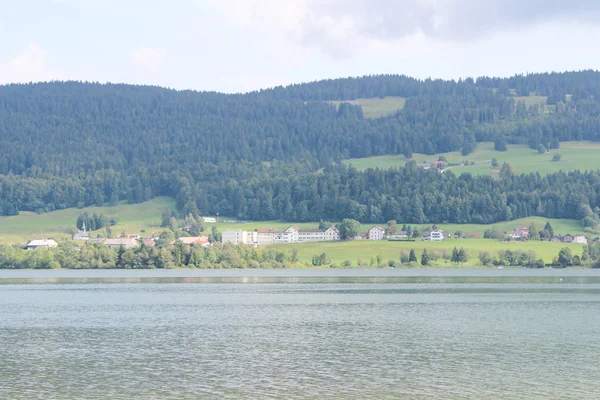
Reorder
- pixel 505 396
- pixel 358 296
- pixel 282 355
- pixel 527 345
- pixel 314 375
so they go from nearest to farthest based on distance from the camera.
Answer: pixel 505 396 → pixel 314 375 → pixel 282 355 → pixel 527 345 → pixel 358 296

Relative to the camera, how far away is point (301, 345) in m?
51.5

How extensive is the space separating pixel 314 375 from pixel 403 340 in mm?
13438

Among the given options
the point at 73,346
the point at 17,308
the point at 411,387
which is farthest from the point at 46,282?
the point at 411,387

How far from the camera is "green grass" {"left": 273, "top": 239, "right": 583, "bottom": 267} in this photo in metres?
168

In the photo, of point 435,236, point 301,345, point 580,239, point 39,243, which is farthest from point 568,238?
point 301,345

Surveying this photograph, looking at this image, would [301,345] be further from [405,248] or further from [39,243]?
[39,243]

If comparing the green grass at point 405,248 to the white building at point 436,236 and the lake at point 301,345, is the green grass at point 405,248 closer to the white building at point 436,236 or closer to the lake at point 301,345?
the white building at point 436,236

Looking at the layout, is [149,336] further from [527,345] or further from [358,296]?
[358,296]

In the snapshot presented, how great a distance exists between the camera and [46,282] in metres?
122

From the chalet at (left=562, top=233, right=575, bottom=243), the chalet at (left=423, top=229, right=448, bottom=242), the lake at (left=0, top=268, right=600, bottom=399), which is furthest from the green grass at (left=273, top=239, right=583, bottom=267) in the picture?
the lake at (left=0, top=268, right=600, bottom=399)

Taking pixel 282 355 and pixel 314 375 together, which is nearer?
pixel 314 375

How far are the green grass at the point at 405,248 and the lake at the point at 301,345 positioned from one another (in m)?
73.2

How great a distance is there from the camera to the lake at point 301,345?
38.2 m

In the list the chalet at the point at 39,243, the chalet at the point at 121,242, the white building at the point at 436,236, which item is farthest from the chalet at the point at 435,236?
the chalet at the point at 39,243
